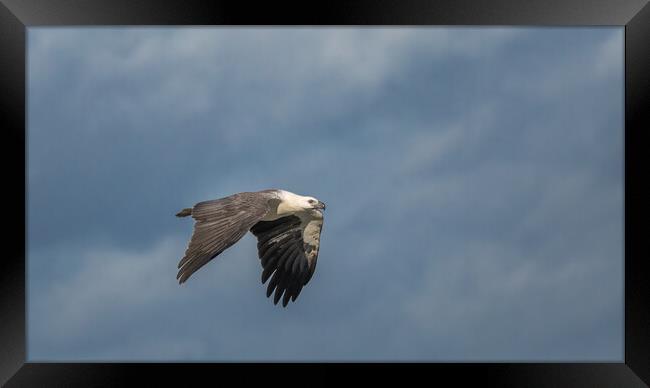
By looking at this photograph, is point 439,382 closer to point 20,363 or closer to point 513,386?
point 513,386

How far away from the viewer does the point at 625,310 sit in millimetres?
5859

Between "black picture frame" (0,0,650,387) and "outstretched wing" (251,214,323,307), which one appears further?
"outstretched wing" (251,214,323,307)

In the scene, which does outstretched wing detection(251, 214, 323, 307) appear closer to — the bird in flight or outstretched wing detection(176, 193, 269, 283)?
the bird in flight

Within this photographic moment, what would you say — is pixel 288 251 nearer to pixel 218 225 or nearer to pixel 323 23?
pixel 218 225

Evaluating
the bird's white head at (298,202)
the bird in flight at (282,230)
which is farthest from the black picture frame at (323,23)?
the bird's white head at (298,202)

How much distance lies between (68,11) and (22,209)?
64.9 inches

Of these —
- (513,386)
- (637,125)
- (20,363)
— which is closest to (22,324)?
(20,363)

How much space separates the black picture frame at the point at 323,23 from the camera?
5.48 metres

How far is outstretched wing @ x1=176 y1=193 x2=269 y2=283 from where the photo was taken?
5.41 metres

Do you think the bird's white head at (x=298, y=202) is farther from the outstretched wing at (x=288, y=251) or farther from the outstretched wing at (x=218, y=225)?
the outstretched wing at (x=218, y=225)

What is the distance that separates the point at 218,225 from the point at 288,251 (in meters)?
1.83

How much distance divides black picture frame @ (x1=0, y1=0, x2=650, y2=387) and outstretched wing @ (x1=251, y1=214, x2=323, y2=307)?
182 cm

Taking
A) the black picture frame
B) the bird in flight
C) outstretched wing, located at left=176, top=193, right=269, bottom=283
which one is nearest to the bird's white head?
the bird in flight

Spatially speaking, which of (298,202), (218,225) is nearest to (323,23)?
(218,225)
